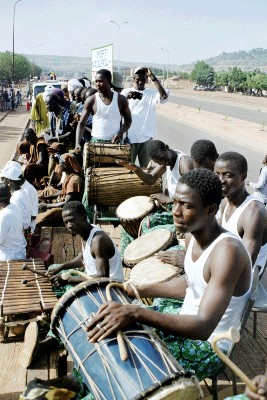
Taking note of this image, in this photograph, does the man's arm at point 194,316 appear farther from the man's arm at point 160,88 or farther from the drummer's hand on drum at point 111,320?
the man's arm at point 160,88

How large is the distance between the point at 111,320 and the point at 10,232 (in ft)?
8.51

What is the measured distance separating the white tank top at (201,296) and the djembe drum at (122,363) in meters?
0.38

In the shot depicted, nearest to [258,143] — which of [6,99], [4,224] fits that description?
[4,224]

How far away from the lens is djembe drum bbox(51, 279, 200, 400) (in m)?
2.23

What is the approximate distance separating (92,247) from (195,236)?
132 centimetres

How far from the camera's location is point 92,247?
3869mm

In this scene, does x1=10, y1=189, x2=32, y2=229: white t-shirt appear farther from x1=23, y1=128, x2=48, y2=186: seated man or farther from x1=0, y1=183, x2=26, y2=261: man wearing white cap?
x1=23, y1=128, x2=48, y2=186: seated man

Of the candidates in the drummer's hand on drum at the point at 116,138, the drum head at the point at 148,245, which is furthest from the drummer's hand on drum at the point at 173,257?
the drummer's hand on drum at the point at 116,138

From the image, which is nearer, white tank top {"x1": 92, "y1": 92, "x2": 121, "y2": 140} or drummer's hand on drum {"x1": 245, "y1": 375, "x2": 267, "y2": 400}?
drummer's hand on drum {"x1": 245, "y1": 375, "x2": 267, "y2": 400}

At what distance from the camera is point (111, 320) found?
2363 millimetres

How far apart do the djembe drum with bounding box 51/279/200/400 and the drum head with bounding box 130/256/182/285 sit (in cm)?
107

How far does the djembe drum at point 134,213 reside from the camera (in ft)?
18.0

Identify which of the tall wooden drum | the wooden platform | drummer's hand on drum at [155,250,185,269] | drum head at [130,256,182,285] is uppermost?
the tall wooden drum

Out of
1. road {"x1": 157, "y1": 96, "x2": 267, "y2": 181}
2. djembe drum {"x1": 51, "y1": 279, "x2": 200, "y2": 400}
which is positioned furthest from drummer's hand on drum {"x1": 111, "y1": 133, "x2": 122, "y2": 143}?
road {"x1": 157, "y1": 96, "x2": 267, "y2": 181}
